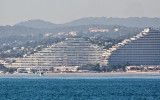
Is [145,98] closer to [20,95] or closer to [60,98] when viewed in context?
[60,98]

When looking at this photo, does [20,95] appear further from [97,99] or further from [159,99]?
[159,99]

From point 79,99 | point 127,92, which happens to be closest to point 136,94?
point 127,92

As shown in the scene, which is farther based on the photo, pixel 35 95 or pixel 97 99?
pixel 35 95

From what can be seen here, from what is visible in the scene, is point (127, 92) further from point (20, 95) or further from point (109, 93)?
point (20, 95)

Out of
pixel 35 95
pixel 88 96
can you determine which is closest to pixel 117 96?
pixel 88 96

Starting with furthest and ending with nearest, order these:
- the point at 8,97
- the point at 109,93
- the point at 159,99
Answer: the point at 109,93
the point at 8,97
the point at 159,99

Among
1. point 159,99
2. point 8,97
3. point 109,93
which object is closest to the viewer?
point 159,99

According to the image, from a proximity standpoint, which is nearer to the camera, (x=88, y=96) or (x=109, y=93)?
(x=88, y=96)
